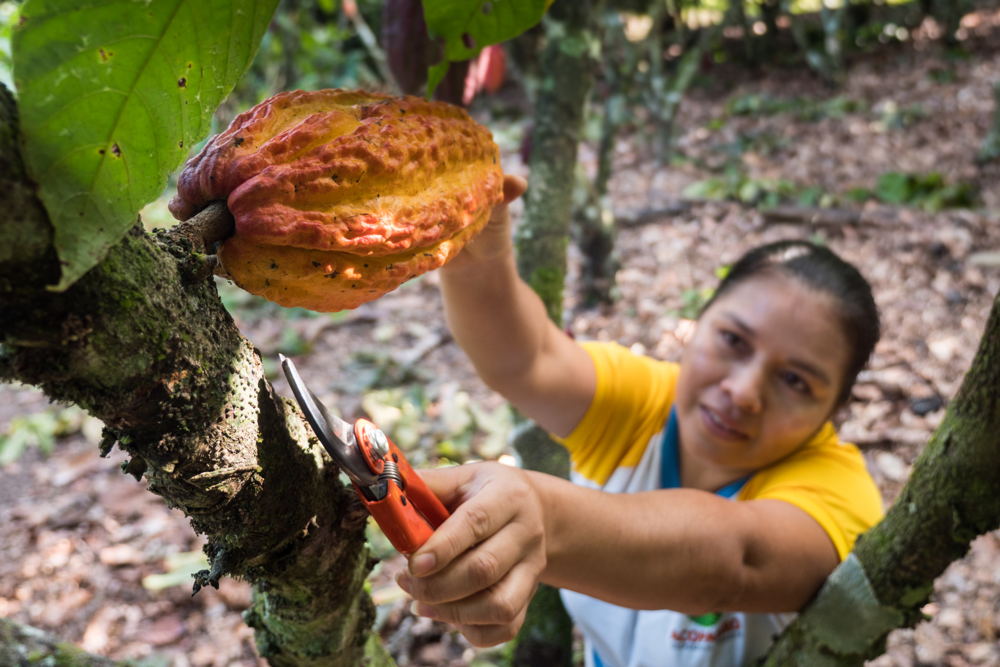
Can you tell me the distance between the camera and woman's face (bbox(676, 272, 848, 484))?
1345mm

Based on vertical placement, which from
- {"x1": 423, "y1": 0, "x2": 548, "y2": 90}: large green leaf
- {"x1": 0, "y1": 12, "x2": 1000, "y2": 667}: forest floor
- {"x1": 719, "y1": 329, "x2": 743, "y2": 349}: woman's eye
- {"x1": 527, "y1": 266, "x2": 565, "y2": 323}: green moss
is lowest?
{"x1": 0, "y1": 12, "x2": 1000, "y2": 667}: forest floor

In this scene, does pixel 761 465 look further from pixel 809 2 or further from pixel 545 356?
pixel 809 2

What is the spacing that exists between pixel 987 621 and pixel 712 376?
1.11m

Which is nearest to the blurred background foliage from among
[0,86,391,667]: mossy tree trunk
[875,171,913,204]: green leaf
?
[875,171,913,204]: green leaf

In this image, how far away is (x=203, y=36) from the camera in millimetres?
532

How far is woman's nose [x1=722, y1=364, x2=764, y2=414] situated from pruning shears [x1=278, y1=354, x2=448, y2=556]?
767 mm

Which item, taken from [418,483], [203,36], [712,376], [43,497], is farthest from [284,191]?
[43,497]

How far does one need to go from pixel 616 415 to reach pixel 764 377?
0.35 meters

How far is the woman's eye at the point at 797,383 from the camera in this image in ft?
4.49

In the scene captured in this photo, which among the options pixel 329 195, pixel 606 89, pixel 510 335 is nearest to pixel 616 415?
pixel 510 335

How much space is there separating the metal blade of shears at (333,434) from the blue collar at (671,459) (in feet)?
3.07

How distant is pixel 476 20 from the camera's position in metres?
0.85

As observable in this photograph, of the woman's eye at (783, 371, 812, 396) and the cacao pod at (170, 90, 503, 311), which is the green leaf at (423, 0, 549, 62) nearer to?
the cacao pod at (170, 90, 503, 311)

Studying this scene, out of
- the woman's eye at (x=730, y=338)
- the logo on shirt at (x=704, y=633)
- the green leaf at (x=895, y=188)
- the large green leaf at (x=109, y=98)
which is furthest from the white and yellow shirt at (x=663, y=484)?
the green leaf at (x=895, y=188)
